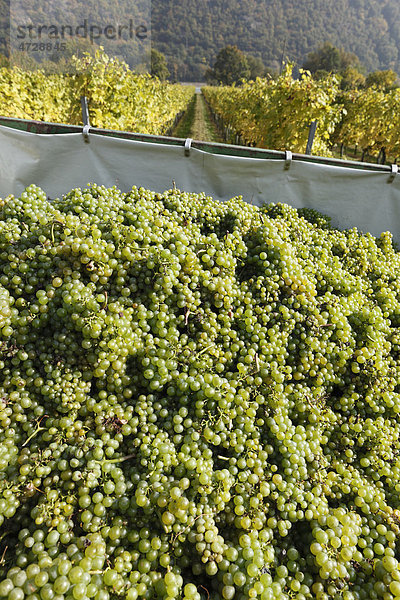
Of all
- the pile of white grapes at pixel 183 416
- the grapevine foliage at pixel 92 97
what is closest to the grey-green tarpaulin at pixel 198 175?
the pile of white grapes at pixel 183 416

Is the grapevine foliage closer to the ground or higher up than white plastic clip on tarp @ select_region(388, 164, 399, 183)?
higher up

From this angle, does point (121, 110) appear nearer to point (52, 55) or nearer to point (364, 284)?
point (364, 284)

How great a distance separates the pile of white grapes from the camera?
141cm

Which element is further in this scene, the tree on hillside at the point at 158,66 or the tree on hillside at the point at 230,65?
the tree on hillside at the point at 230,65

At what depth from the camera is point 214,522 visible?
152 cm

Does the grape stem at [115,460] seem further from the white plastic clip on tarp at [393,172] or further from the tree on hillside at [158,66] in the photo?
the tree on hillside at [158,66]

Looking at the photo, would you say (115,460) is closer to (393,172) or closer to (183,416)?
(183,416)

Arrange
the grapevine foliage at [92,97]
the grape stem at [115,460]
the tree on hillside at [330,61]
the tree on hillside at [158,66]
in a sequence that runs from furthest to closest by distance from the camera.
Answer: the tree on hillside at [158,66] < the tree on hillside at [330,61] < the grapevine foliage at [92,97] < the grape stem at [115,460]

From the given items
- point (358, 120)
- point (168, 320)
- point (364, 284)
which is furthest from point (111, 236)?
point (358, 120)

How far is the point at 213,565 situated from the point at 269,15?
6184 inches

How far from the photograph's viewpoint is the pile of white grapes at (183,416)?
55.5 inches

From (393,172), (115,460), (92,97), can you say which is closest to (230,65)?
(92,97)

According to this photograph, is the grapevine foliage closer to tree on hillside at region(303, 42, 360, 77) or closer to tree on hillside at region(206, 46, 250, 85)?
tree on hillside at region(303, 42, 360, 77)

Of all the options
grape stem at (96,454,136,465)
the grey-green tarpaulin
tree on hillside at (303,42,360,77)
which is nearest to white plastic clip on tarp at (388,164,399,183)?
the grey-green tarpaulin
